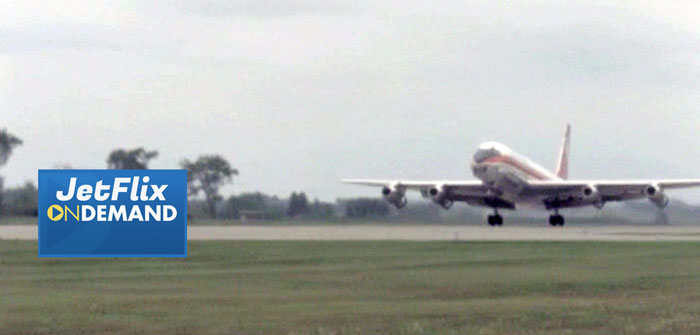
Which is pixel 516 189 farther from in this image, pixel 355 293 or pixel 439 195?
pixel 355 293

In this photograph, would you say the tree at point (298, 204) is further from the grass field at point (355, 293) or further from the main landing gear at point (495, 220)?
the grass field at point (355, 293)

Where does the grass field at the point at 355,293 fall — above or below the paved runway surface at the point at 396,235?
below

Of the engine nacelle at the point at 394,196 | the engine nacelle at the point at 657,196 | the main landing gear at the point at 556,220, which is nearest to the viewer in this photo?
the engine nacelle at the point at 657,196

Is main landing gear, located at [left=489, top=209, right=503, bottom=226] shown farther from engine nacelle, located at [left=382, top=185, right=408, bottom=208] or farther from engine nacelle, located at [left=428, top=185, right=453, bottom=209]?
engine nacelle, located at [left=382, top=185, right=408, bottom=208]

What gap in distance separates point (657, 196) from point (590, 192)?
4.94 metres

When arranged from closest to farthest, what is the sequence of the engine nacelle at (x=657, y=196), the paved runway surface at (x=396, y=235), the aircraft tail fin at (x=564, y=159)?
1. the paved runway surface at (x=396, y=235)
2. the engine nacelle at (x=657, y=196)
3. the aircraft tail fin at (x=564, y=159)

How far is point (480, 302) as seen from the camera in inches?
778

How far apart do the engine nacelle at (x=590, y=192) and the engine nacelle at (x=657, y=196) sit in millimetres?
3955

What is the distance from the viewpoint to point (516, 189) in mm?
74125

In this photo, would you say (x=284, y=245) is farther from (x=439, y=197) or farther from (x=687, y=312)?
(x=439, y=197)

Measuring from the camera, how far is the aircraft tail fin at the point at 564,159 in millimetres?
93625

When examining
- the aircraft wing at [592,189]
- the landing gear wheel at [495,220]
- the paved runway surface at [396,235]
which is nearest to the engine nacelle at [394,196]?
the landing gear wheel at [495,220]

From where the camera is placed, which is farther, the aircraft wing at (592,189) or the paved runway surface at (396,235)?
the aircraft wing at (592,189)

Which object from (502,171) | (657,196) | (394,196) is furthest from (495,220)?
(657,196)
